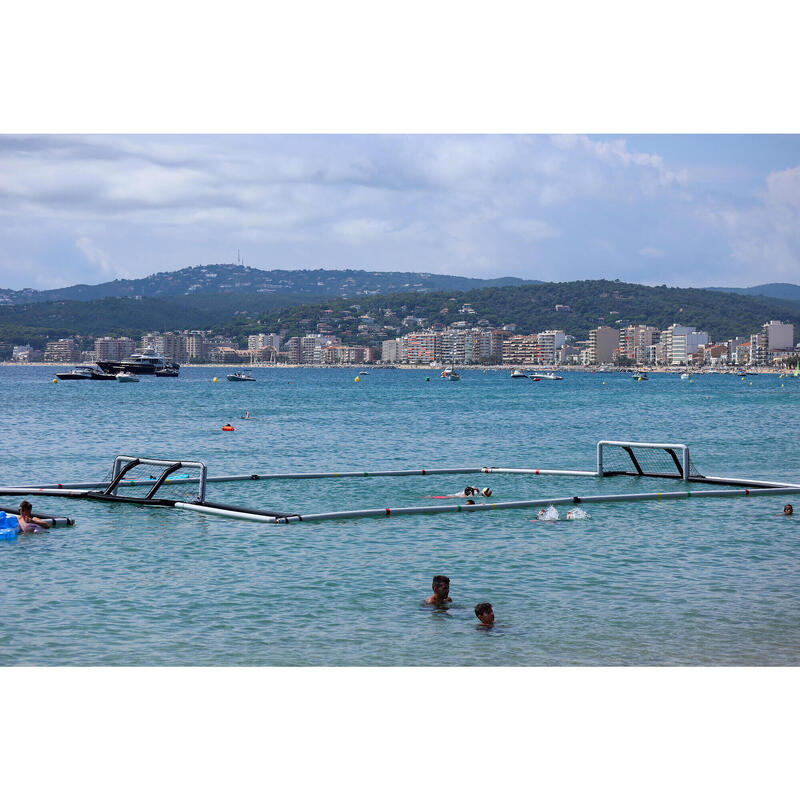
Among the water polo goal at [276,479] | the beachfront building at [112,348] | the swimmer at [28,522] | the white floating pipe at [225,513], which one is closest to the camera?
the swimmer at [28,522]

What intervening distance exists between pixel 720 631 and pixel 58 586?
8.25 meters

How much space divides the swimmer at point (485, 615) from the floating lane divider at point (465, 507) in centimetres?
698

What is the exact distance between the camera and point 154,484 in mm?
21906

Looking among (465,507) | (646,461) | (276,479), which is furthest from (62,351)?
Result: (465,507)

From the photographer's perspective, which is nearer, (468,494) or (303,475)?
(468,494)

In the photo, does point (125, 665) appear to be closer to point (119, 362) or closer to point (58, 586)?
point (58, 586)

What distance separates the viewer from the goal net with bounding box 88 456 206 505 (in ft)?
63.3

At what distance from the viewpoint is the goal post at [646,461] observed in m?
24.2

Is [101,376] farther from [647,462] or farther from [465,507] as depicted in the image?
[465,507]

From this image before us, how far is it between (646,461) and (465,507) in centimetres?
1242

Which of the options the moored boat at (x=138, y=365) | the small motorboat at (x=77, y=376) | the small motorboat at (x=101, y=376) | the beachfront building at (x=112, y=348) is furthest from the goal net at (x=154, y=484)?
the beachfront building at (x=112, y=348)

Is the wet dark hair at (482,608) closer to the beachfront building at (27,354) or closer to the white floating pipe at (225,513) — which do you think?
the white floating pipe at (225,513)

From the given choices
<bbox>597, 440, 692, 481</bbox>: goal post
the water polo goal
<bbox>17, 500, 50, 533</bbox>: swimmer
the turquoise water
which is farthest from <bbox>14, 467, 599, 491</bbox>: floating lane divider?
<bbox>17, 500, 50, 533</bbox>: swimmer
